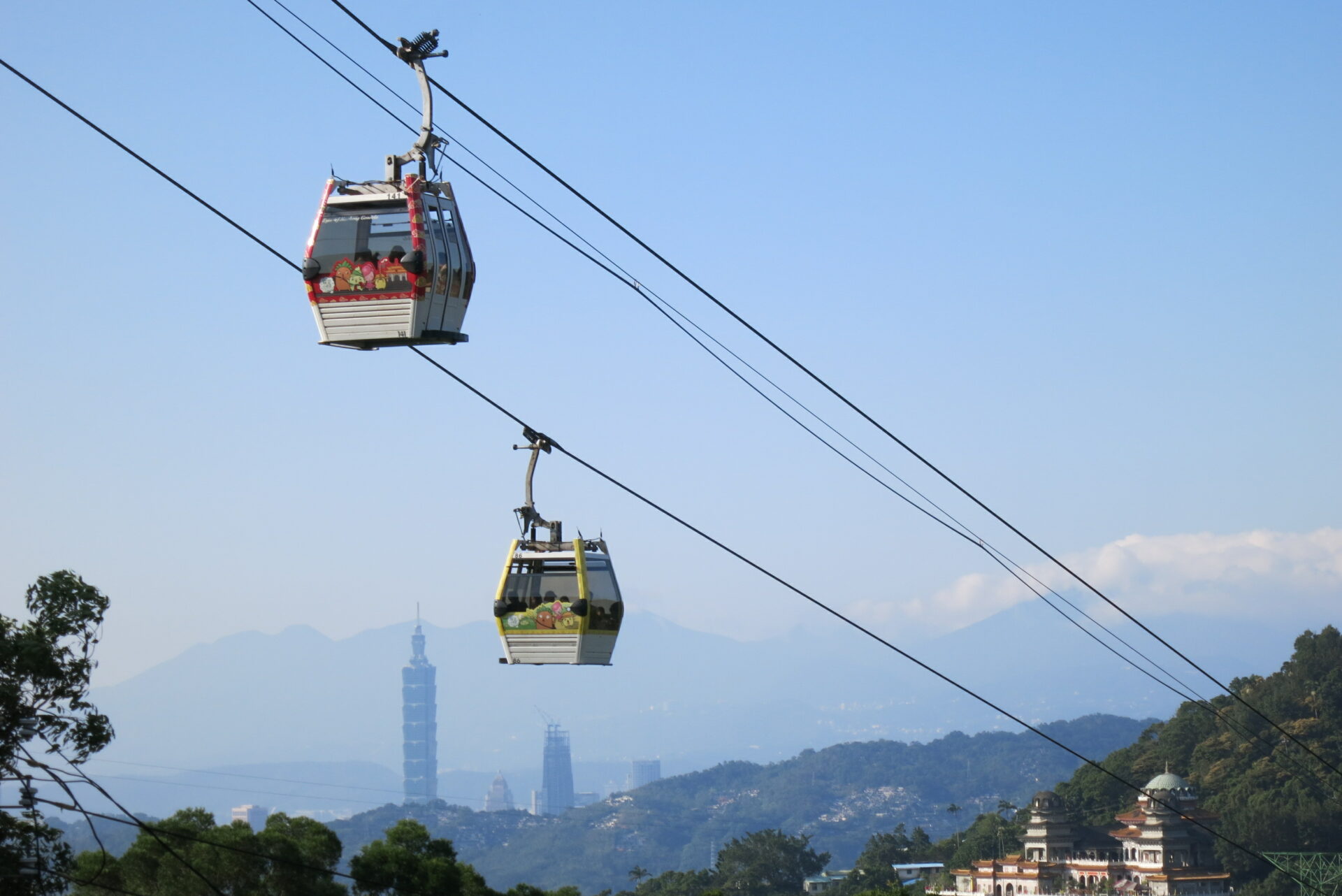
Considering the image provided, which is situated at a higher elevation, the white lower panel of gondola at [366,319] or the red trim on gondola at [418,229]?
the red trim on gondola at [418,229]

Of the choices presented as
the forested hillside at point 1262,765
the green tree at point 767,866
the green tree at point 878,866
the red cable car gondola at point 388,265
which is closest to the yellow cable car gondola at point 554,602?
the red cable car gondola at point 388,265

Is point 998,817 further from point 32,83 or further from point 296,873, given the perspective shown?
point 32,83

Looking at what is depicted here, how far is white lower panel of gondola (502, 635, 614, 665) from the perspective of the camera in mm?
22141

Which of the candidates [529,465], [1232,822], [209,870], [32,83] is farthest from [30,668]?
[1232,822]

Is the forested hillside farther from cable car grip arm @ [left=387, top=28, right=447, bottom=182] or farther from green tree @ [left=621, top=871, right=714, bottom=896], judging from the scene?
cable car grip arm @ [left=387, top=28, right=447, bottom=182]

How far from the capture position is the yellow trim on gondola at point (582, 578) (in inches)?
877

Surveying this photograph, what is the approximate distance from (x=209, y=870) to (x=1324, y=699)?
4535 inches

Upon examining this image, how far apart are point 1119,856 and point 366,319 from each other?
105916mm

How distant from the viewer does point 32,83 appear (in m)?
13.9

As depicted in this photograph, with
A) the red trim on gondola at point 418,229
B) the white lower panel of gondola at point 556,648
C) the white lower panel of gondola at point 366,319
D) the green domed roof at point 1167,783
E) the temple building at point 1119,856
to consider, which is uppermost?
the red trim on gondola at point 418,229

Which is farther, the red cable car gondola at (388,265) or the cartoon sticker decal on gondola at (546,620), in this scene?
the cartoon sticker decal on gondola at (546,620)

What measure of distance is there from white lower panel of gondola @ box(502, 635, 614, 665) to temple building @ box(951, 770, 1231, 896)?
295ft

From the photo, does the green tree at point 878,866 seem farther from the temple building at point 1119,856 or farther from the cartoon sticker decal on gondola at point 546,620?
the cartoon sticker decal on gondola at point 546,620

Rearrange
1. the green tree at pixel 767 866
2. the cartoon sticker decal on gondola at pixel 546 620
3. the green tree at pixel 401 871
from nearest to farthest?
1. the cartoon sticker decal on gondola at pixel 546 620
2. the green tree at pixel 401 871
3. the green tree at pixel 767 866
